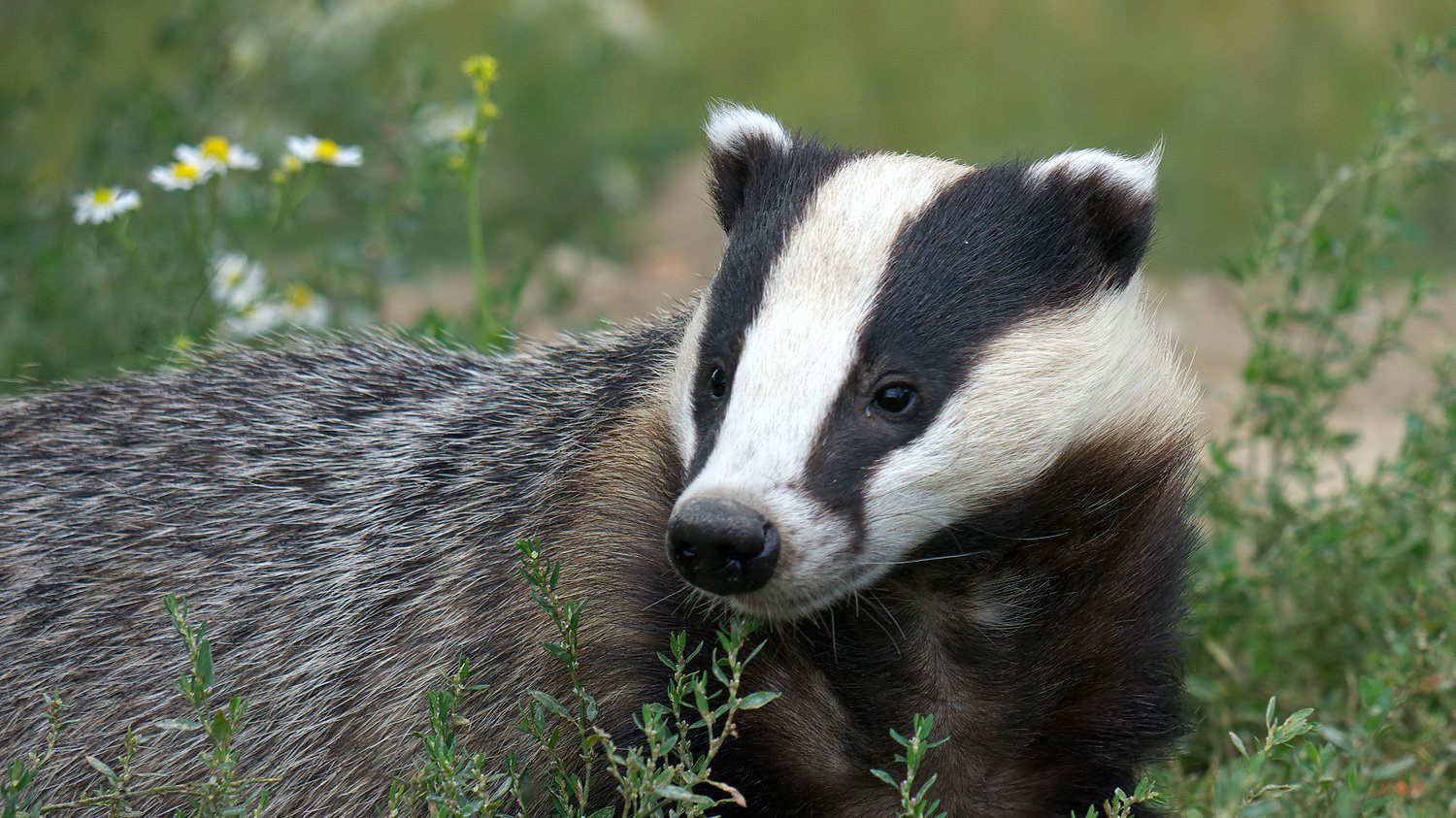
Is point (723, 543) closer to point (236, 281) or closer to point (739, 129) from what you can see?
point (739, 129)

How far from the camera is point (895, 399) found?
7.88ft

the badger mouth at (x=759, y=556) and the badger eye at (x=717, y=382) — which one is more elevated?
the badger eye at (x=717, y=382)

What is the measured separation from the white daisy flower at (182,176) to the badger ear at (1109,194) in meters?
2.41

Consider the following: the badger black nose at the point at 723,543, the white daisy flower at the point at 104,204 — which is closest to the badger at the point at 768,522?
the badger black nose at the point at 723,543

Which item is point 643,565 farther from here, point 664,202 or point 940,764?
point 664,202

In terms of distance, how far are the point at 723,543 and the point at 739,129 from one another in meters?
1.04

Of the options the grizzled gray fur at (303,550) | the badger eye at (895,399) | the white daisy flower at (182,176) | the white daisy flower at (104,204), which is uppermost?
the white daisy flower at (182,176)

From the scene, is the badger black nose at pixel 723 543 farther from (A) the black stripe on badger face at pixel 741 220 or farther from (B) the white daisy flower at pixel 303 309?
(B) the white daisy flower at pixel 303 309

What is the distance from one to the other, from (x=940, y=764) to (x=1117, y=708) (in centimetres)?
32

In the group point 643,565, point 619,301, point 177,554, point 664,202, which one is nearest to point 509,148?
point 664,202

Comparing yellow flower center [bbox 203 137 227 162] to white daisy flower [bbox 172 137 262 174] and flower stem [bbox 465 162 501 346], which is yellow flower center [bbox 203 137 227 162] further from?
flower stem [bbox 465 162 501 346]

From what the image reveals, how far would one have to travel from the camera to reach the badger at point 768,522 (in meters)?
2.39

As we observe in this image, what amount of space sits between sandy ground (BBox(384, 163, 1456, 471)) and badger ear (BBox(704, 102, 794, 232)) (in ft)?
7.03

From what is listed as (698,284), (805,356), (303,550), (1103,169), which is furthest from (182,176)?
(1103,169)
